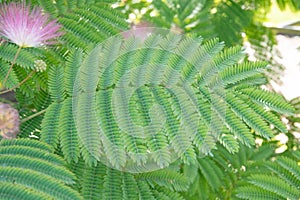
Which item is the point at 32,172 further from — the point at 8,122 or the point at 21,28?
the point at 21,28

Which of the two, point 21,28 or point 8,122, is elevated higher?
point 21,28

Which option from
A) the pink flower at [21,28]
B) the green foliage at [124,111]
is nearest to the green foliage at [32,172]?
the green foliage at [124,111]

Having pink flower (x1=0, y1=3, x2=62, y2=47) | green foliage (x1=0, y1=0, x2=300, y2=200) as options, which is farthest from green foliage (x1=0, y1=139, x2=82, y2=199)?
pink flower (x1=0, y1=3, x2=62, y2=47)

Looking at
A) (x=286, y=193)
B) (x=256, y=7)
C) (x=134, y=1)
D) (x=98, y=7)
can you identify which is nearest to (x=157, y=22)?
(x=134, y=1)

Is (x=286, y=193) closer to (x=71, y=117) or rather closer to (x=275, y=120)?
(x=275, y=120)

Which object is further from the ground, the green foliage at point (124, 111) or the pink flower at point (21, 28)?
the pink flower at point (21, 28)

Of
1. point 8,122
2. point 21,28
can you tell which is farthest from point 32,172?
point 21,28

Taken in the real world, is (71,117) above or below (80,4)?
below

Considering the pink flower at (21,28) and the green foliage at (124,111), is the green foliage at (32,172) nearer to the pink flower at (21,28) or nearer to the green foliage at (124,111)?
the green foliage at (124,111)
